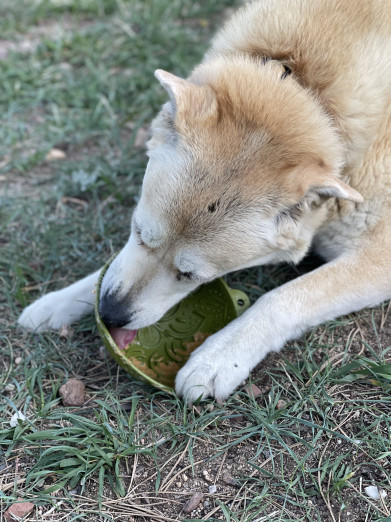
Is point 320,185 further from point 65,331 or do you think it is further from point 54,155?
point 54,155

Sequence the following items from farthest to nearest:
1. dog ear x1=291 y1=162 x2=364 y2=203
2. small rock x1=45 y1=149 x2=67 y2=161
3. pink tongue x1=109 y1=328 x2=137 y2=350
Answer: small rock x1=45 y1=149 x2=67 y2=161 → pink tongue x1=109 y1=328 x2=137 y2=350 → dog ear x1=291 y1=162 x2=364 y2=203

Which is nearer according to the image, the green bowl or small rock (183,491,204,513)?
small rock (183,491,204,513)

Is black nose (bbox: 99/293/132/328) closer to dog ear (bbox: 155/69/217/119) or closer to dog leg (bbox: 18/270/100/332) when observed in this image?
dog leg (bbox: 18/270/100/332)

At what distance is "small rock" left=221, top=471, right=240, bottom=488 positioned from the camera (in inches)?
101

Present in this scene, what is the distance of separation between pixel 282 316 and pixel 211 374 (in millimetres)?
500

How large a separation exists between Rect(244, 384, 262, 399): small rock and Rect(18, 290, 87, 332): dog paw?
108cm

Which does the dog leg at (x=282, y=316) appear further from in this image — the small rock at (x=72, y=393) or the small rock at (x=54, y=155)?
the small rock at (x=54, y=155)

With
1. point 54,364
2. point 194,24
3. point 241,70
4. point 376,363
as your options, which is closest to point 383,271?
point 376,363

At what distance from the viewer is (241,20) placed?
318cm

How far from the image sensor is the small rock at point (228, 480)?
2.56 meters

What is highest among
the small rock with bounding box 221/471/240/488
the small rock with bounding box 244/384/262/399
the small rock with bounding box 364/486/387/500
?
the small rock with bounding box 244/384/262/399

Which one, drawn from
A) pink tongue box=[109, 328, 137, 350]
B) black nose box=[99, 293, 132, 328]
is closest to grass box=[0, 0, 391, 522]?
pink tongue box=[109, 328, 137, 350]

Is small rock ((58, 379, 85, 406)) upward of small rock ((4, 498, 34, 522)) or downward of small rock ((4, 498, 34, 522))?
upward

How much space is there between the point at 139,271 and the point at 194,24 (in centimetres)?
396
